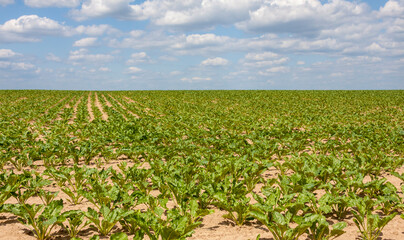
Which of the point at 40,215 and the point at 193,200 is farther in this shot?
the point at 193,200

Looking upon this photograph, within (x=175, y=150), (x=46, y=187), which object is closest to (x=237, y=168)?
(x=175, y=150)

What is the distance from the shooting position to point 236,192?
5180 mm

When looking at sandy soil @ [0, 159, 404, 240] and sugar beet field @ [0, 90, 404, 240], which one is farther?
sandy soil @ [0, 159, 404, 240]

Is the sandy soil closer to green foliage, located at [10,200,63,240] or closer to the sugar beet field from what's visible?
the sugar beet field

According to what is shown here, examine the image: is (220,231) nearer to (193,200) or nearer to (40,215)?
(193,200)

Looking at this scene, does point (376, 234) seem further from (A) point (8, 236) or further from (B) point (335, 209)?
(A) point (8, 236)

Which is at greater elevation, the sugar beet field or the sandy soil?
the sugar beet field

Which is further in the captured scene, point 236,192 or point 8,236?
point 236,192

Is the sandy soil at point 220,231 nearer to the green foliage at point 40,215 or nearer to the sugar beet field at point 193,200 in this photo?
the sugar beet field at point 193,200

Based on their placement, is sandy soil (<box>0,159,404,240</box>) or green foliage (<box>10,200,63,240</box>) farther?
sandy soil (<box>0,159,404,240</box>)

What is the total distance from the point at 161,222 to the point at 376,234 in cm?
316

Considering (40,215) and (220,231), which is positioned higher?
(40,215)

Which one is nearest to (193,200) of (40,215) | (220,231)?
(220,231)

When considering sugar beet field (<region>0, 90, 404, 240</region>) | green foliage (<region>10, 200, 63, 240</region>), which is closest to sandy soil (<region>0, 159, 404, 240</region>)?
sugar beet field (<region>0, 90, 404, 240</region>)
